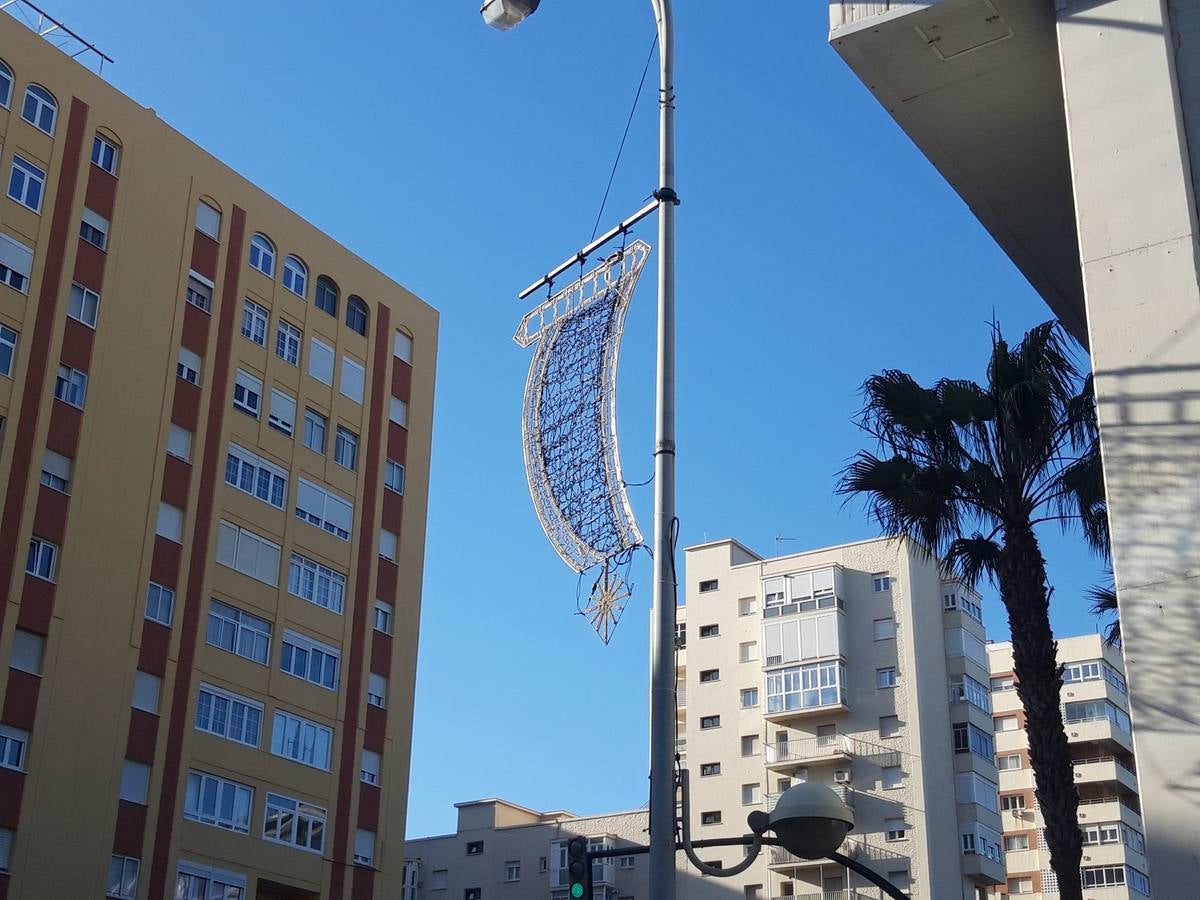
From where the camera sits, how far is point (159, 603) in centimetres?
3631

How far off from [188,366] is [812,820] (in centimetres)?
2999

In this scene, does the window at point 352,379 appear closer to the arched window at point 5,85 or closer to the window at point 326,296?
the window at point 326,296

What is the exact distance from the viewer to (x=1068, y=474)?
20234 millimetres

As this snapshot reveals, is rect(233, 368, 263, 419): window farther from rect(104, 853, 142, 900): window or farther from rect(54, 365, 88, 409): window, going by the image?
rect(104, 853, 142, 900): window

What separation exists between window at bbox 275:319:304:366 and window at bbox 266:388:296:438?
1007 mm

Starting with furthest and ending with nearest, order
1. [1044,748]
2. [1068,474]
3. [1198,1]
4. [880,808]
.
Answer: [880,808]
[1068,474]
[1044,748]
[1198,1]

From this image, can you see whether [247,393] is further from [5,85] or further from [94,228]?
[5,85]

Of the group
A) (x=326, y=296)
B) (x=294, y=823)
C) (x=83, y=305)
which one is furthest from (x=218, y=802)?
(x=326, y=296)

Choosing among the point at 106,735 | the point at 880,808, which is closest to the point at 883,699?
the point at 880,808

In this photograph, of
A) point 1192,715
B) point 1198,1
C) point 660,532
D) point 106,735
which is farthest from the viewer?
point 106,735

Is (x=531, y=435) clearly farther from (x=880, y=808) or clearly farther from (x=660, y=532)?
(x=880, y=808)

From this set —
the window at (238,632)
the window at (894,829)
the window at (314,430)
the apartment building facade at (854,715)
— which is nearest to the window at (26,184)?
the window at (314,430)

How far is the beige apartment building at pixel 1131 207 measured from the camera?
952 cm

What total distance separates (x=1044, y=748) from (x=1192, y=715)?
884 cm
